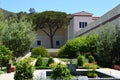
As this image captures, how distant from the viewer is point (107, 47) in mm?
33656

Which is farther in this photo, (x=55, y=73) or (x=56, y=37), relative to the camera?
(x=56, y=37)

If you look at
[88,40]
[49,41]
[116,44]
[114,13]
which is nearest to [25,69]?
[116,44]

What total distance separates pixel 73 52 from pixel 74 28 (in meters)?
16.1

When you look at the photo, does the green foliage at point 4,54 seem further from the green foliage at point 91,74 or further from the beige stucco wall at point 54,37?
the beige stucco wall at point 54,37

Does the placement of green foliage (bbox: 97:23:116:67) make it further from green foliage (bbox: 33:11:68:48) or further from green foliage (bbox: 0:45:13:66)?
green foliage (bbox: 33:11:68:48)

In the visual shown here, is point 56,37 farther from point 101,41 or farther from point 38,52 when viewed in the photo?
point 101,41

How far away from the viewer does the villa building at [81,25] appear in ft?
118

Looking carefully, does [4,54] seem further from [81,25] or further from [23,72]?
[81,25]

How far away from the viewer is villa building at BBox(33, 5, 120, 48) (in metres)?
35.9

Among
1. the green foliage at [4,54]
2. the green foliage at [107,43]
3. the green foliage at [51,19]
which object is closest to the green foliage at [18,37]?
the green foliage at [4,54]

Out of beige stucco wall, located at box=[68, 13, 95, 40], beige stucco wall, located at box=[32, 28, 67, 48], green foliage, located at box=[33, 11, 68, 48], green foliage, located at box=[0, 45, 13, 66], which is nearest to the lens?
green foliage, located at box=[0, 45, 13, 66]

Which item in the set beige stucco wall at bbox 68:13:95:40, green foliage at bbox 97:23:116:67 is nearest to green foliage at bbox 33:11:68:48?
beige stucco wall at bbox 68:13:95:40

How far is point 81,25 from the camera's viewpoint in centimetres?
6400

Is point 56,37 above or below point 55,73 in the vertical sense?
above
